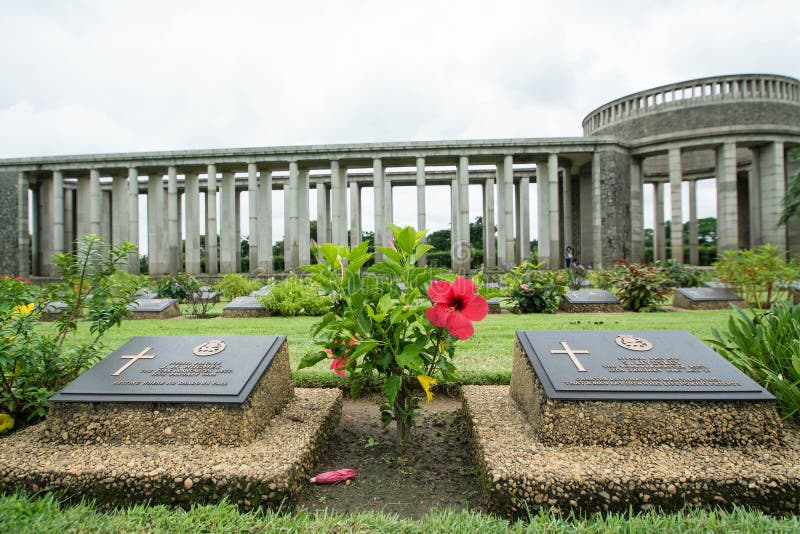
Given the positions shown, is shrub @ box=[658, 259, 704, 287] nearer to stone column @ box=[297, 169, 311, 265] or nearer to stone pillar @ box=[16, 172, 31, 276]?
stone column @ box=[297, 169, 311, 265]

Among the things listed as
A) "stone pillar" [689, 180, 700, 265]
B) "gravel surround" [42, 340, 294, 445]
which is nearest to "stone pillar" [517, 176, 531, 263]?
"stone pillar" [689, 180, 700, 265]

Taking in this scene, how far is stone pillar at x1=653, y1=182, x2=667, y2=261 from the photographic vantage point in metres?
26.8

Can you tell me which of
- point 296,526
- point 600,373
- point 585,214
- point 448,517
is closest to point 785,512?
point 600,373

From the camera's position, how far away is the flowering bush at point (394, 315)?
8.99 ft

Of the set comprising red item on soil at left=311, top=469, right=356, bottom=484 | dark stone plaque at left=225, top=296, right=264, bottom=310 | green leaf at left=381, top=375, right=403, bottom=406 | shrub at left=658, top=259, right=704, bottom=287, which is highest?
shrub at left=658, top=259, right=704, bottom=287

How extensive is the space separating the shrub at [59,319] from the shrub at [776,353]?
4900 millimetres

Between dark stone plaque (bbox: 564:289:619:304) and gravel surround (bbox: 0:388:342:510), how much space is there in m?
9.50

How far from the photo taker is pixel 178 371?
130 inches

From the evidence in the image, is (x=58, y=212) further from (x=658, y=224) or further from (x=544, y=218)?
(x=658, y=224)

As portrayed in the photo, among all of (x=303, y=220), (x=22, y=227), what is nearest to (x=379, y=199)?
(x=303, y=220)

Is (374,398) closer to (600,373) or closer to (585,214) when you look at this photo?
(600,373)

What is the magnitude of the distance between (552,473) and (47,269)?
31.1 m

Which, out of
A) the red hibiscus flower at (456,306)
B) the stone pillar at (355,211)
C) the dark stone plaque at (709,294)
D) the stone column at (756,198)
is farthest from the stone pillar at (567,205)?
the red hibiscus flower at (456,306)

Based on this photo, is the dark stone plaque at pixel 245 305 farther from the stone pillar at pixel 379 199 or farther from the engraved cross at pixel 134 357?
the stone pillar at pixel 379 199
